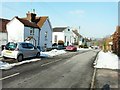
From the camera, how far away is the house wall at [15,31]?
1594 inches

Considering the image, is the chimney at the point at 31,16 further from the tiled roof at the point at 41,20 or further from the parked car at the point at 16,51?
the parked car at the point at 16,51

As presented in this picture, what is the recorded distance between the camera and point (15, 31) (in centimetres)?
4147

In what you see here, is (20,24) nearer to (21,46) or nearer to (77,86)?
(21,46)

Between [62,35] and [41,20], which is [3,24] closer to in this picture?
[41,20]

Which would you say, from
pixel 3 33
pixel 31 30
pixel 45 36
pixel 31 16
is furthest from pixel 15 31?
pixel 45 36

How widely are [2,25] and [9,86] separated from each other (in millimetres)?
34772

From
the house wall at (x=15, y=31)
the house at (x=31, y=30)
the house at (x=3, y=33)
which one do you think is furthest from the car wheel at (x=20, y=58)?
the house wall at (x=15, y=31)

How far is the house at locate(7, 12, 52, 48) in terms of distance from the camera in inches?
1599

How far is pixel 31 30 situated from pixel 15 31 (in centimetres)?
325

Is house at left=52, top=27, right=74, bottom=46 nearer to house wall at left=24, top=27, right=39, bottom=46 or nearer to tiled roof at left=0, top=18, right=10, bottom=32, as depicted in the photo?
house wall at left=24, top=27, right=39, bottom=46

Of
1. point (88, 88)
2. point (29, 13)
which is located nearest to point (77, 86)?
point (88, 88)

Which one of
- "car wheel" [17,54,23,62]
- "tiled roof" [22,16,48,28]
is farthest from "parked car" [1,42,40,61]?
"tiled roof" [22,16,48,28]

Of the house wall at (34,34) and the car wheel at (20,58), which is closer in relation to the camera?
the car wheel at (20,58)

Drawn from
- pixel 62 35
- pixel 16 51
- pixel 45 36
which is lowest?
pixel 16 51
